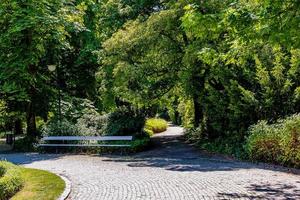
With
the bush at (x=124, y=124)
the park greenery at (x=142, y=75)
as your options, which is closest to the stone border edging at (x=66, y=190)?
the park greenery at (x=142, y=75)

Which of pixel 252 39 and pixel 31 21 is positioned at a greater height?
pixel 31 21

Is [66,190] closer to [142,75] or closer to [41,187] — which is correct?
[41,187]

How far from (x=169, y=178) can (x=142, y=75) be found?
9.77 meters

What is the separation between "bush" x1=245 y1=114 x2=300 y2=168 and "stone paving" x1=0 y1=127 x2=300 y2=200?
2.23 ft

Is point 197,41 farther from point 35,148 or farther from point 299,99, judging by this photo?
point 35,148

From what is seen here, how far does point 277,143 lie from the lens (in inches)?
553

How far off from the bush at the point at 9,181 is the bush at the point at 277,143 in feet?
25.8

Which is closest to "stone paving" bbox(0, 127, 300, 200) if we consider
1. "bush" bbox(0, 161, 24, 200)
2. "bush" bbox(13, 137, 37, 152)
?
"bush" bbox(0, 161, 24, 200)

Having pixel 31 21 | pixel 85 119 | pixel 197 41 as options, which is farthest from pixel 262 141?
pixel 31 21

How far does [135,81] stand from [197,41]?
4.40 metres

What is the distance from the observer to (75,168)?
47.7ft

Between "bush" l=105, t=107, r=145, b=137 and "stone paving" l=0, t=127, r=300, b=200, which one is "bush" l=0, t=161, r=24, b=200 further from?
"bush" l=105, t=107, r=145, b=137

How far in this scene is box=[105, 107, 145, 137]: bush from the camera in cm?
2106

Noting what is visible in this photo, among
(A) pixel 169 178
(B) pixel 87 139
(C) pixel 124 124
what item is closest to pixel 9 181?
(A) pixel 169 178
